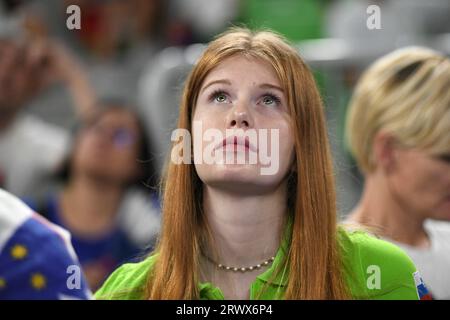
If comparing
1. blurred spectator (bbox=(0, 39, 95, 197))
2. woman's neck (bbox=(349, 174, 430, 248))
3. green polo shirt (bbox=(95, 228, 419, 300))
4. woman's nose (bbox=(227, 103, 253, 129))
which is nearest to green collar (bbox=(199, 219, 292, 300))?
green polo shirt (bbox=(95, 228, 419, 300))

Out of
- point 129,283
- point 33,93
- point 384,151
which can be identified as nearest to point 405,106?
point 384,151

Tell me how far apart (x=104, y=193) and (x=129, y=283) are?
0.54 metres

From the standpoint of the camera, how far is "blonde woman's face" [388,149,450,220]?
1174 mm

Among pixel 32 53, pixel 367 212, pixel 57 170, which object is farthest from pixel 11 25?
pixel 367 212

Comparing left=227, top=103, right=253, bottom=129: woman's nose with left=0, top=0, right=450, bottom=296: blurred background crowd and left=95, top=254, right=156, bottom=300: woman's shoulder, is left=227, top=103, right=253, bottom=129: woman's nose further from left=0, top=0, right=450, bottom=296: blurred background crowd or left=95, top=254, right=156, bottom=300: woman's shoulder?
left=0, top=0, right=450, bottom=296: blurred background crowd

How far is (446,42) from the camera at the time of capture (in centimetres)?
145

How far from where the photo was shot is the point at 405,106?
1.20 metres

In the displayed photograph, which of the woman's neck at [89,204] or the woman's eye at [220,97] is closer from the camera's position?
the woman's eye at [220,97]

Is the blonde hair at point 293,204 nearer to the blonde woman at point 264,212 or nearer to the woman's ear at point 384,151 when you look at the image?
the blonde woman at point 264,212

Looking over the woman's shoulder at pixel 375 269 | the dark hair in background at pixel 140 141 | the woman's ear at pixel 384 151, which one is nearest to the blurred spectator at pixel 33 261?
the dark hair in background at pixel 140 141

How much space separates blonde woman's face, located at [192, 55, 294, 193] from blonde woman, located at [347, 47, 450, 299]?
275 millimetres

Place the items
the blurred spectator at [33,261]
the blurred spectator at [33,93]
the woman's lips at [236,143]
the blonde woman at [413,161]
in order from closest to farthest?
1. the woman's lips at [236,143]
2. the blurred spectator at [33,261]
3. the blonde woman at [413,161]
4. the blurred spectator at [33,93]

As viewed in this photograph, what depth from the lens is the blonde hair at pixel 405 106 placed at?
118 centimetres
